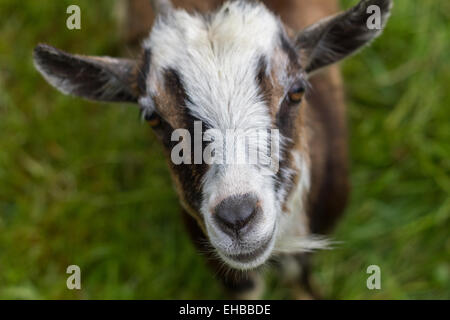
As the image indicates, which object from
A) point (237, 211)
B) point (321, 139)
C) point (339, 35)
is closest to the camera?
point (237, 211)

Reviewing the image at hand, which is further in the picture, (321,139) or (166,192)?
→ (166,192)

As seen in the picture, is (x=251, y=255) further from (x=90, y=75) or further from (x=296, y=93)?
(x=90, y=75)

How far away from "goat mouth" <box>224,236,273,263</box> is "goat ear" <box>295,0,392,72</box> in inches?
42.4

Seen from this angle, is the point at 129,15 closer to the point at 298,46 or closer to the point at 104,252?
the point at 104,252

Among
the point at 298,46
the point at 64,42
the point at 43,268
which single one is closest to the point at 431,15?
the point at 298,46

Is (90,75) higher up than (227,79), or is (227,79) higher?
(90,75)

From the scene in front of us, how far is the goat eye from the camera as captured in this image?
9.72ft

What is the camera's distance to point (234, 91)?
2.79 m

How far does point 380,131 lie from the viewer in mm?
5023

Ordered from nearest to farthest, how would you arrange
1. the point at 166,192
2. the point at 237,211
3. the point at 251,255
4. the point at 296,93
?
the point at 237,211 < the point at 251,255 < the point at 296,93 < the point at 166,192

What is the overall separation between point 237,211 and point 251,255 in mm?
321

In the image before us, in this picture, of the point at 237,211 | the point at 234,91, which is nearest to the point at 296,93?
the point at 234,91

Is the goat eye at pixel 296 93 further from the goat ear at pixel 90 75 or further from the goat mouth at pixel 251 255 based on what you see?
the goat ear at pixel 90 75

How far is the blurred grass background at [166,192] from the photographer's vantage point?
4.57 meters
